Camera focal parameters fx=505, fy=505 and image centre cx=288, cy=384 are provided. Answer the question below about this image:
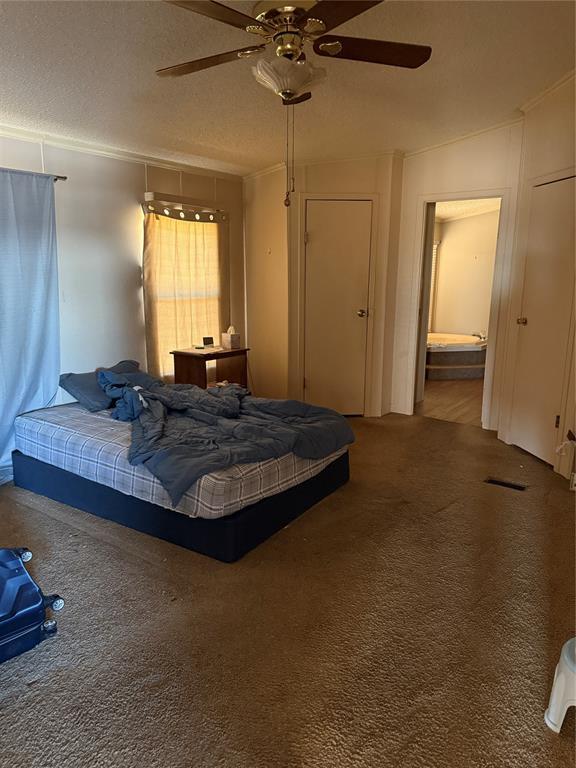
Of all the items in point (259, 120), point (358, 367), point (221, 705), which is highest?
point (259, 120)

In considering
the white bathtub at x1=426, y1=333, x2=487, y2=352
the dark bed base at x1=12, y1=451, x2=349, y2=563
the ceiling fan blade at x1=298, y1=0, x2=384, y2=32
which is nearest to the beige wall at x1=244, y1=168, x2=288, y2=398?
the dark bed base at x1=12, y1=451, x2=349, y2=563

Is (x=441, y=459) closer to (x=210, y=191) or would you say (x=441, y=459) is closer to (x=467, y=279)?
(x=210, y=191)

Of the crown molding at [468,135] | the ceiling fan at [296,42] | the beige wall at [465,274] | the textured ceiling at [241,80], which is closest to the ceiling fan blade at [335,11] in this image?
the ceiling fan at [296,42]

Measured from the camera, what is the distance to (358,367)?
5078mm

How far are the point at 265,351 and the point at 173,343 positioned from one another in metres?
1.04

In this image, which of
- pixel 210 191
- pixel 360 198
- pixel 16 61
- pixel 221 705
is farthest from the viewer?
pixel 210 191

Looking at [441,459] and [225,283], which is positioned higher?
[225,283]

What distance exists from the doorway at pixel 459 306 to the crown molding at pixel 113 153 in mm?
2688

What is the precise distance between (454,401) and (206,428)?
3610 millimetres

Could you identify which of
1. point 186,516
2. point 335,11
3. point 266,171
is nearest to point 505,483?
point 186,516

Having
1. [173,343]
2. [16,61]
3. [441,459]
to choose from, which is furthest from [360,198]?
[16,61]

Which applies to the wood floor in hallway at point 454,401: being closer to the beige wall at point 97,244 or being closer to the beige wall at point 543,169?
the beige wall at point 543,169

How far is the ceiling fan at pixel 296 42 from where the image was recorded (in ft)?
5.56

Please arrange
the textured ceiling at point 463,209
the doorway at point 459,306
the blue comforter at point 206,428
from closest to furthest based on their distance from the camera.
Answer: the blue comforter at point 206,428
the doorway at point 459,306
the textured ceiling at point 463,209
